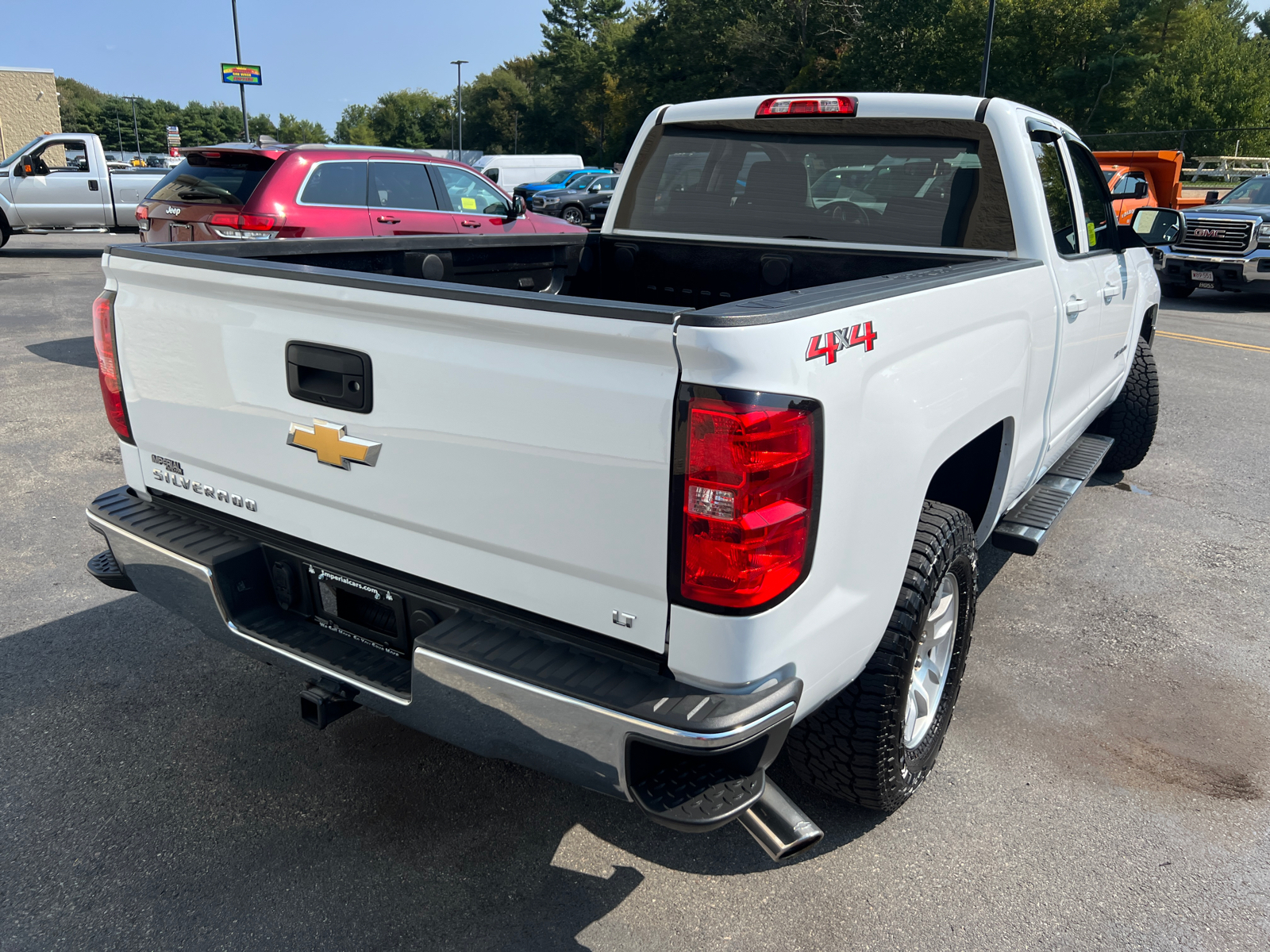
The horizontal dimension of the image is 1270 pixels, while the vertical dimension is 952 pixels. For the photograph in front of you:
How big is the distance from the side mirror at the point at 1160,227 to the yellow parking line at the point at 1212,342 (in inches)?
293

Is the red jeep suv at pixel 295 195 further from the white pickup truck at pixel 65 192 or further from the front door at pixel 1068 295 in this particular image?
the white pickup truck at pixel 65 192

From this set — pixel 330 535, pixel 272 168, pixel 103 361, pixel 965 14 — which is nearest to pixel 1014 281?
pixel 330 535

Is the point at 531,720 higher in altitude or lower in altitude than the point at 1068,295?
Answer: lower

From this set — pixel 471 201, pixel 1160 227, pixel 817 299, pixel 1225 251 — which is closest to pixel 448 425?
pixel 817 299

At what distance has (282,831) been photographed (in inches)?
101

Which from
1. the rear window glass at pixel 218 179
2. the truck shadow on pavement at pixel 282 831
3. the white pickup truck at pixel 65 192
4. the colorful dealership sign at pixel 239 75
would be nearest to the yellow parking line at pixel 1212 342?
the rear window glass at pixel 218 179

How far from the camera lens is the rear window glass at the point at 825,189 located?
139 inches

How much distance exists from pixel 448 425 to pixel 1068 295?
2.60 metres

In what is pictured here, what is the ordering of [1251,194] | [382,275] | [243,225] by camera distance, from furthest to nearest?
[1251,194], [243,225], [382,275]

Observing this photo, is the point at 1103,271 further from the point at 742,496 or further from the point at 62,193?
the point at 62,193

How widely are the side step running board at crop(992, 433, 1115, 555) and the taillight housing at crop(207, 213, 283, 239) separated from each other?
20.7ft

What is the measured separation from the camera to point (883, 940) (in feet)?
7.36

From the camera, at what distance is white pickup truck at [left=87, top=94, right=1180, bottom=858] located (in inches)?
68.9

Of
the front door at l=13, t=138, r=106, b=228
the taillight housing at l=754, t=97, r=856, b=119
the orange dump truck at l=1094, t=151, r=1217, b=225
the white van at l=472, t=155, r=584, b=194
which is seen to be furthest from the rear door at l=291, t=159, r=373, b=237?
the white van at l=472, t=155, r=584, b=194
